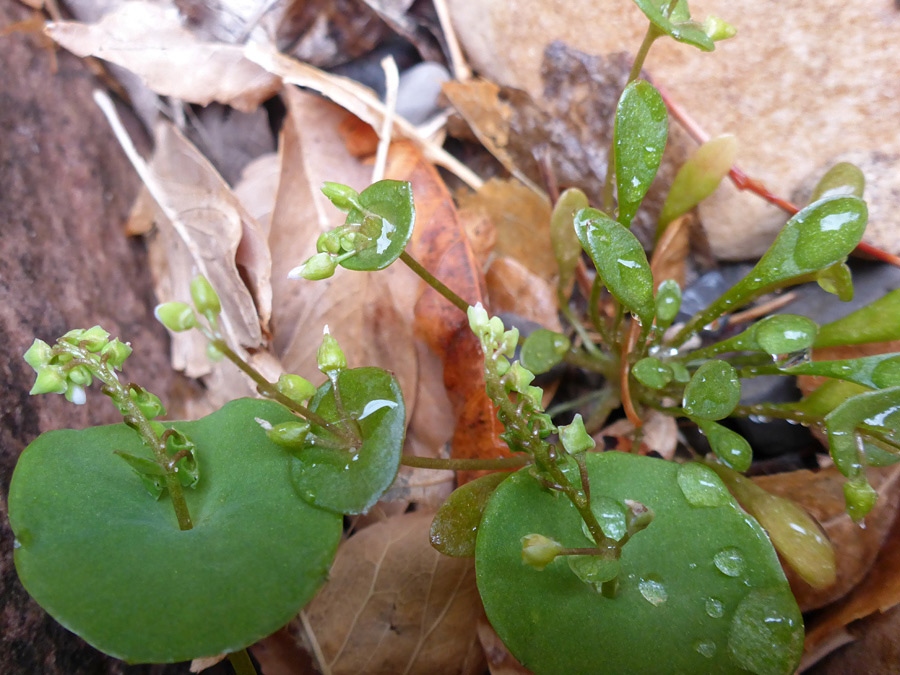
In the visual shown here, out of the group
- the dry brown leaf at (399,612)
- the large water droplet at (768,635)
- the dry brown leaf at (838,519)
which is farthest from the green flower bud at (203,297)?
the dry brown leaf at (838,519)

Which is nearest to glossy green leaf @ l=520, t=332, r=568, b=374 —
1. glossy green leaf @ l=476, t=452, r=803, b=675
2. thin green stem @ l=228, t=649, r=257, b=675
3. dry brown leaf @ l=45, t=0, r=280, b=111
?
glossy green leaf @ l=476, t=452, r=803, b=675

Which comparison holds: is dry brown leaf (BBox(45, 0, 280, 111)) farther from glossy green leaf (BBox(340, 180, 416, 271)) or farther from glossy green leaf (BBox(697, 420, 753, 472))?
glossy green leaf (BBox(697, 420, 753, 472))

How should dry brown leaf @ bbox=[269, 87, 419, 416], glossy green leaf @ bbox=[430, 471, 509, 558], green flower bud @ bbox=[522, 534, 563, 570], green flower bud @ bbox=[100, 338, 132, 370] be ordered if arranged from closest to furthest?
green flower bud @ bbox=[522, 534, 563, 570], green flower bud @ bbox=[100, 338, 132, 370], glossy green leaf @ bbox=[430, 471, 509, 558], dry brown leaf @ bbox=[269, 87, 419, 416]

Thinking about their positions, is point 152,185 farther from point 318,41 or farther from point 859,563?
point 859,563

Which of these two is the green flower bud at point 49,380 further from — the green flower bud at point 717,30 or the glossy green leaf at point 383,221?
the green flower bud at point 717,30

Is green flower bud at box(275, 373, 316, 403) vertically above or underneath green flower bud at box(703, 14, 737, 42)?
underneath

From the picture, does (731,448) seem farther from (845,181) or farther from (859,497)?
(845,181)

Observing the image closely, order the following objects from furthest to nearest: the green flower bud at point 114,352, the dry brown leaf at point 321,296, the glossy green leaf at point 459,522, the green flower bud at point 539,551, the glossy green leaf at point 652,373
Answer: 1. the dry brown leaf at point 321,296
2. the glossy green leaf at point 652,373
3. the glossy green leaf at point 459,522
4. the green flower bud at point 114,352
5. the green flower bud at point 539,551
